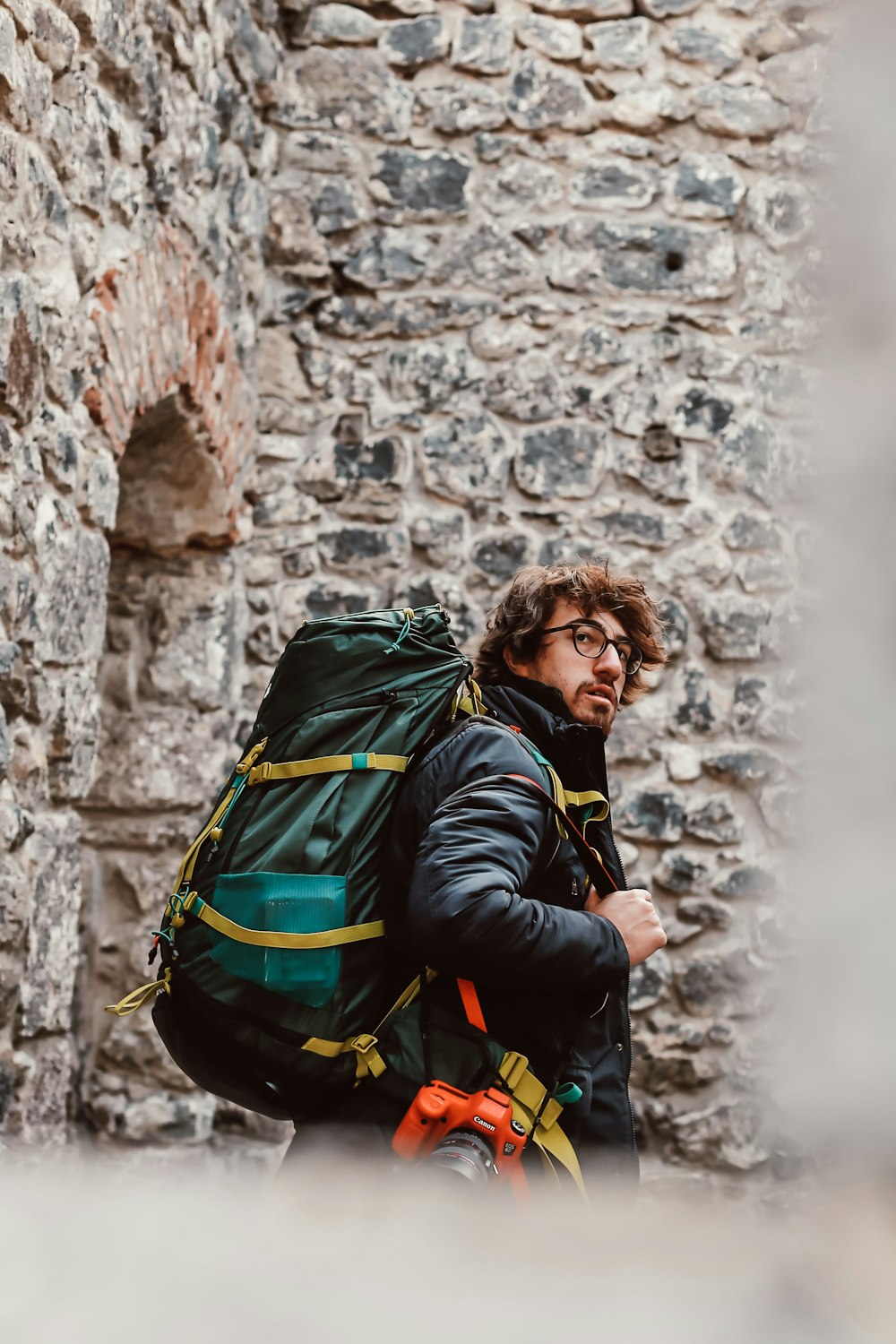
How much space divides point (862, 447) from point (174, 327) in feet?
9.65

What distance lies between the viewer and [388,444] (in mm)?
3771

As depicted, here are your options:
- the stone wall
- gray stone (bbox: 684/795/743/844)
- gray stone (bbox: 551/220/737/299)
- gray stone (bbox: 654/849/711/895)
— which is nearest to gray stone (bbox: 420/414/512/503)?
the stone wall

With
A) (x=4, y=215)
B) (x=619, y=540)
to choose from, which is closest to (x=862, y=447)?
(x=4, y=215)

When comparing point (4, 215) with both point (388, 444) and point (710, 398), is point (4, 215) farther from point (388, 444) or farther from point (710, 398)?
point (710, 398)

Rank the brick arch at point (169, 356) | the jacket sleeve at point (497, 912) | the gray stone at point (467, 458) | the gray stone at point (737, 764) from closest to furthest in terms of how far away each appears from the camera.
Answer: the jacket sleeve at point (497, 912), the brick arch at point (169, 356), the gray stone at point (737, 764), the gray stone at point (467, 458)

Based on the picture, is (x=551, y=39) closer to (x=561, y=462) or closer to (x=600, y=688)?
(x=561, y=462)

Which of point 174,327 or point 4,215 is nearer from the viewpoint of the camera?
point 4,215

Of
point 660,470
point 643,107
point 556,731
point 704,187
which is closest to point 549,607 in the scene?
point 556,731

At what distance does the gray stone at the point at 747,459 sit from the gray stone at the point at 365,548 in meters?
1.07

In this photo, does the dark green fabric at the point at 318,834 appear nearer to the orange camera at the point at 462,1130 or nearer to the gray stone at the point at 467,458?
the orange camera at the point at 462,1130

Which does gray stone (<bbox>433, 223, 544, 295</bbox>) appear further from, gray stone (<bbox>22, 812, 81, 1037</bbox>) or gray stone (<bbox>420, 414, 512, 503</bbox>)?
gray stone (<bbox>22, 812, 81, 1037</bbox>)

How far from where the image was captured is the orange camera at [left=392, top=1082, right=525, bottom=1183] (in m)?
1.45

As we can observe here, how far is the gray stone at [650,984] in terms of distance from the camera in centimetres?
354

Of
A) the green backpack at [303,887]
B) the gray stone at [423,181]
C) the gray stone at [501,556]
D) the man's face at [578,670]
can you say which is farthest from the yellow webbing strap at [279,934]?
the gray stone at [423,181]
